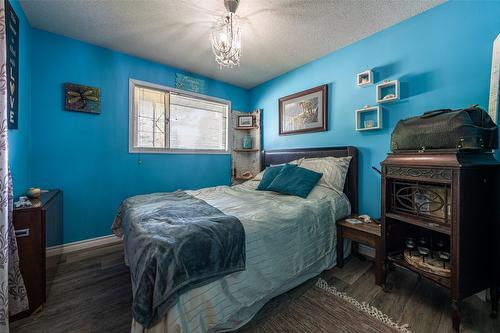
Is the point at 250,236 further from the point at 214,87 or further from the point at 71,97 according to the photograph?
the point at 214,87

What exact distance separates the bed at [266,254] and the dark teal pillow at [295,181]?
0.09 meters

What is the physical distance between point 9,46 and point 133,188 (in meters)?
1.78

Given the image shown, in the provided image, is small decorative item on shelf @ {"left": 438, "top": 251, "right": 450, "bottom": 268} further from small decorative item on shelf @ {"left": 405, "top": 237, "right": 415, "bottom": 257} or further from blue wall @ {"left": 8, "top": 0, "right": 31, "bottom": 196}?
blue wall @ {"left": 8, "top": 0, "right": 31, "bottom": 196}

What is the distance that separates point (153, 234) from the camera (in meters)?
1.16

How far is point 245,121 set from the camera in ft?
12.7

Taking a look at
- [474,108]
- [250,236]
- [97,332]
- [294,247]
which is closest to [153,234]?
[250,236]

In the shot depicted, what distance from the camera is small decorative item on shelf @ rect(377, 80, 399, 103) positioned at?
2.04 metres

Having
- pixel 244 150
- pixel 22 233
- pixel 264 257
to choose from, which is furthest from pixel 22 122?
pixel 244 150

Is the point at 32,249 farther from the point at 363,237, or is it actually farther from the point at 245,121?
the point at 245,121

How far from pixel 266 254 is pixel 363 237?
3.37 feet

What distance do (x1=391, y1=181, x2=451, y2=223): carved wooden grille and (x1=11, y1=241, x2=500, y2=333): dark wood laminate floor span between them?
0.68 metres

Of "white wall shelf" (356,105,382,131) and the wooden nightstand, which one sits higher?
"white wall shelf" (356,105,382,131)

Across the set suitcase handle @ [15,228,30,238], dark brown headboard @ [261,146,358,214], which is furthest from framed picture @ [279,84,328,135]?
suitcase handle @ [15,228,30,238]

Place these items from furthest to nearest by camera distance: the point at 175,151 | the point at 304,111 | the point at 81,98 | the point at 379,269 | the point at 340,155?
1. the point at 175,151
2. the point at 304,111
3. the point at 340,155
4. the point at 81,98
5. the point at 379,269
